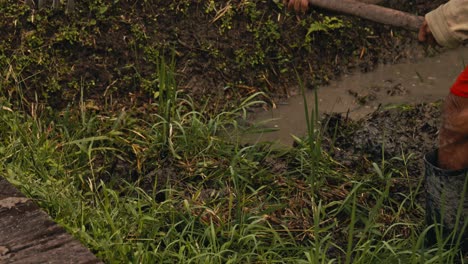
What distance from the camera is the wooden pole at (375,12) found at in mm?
4734

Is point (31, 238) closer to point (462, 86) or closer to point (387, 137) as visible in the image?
point (462, 86)

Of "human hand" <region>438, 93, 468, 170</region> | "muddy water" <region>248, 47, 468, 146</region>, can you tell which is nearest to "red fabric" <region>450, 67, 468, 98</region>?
"human hand" <region>438, 93, 468, 170</region>

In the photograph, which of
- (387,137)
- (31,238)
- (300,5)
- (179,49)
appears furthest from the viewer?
(179,49)

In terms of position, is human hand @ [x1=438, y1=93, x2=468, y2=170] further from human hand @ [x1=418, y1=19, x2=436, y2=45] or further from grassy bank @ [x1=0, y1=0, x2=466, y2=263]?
grassy bank @ [x1=0, y1=0, x2=466, y2=263]

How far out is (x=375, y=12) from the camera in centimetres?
479

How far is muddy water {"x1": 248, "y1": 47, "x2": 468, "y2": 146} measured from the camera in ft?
20.1

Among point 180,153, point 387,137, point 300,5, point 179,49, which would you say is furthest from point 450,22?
point 179,49

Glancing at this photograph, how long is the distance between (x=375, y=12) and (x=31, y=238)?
1.70 m

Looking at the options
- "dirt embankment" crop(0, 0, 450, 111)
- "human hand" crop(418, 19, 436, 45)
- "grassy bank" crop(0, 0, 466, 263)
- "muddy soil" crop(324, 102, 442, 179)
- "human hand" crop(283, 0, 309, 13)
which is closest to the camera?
"human hand" crop(418, 19, 436, 45)

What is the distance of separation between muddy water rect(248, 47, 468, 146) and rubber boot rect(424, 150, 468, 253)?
108 centimetres

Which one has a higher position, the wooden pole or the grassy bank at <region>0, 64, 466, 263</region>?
the wooden pole

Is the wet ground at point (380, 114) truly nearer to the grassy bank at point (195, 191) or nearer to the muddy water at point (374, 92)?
the muddy water at point (374, 92)

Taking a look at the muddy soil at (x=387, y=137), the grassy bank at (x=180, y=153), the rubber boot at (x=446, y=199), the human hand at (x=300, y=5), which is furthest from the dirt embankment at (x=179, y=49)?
the rubber boot at (x=446, y=199)

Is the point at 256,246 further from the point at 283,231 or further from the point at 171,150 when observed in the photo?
the point at 171,150
